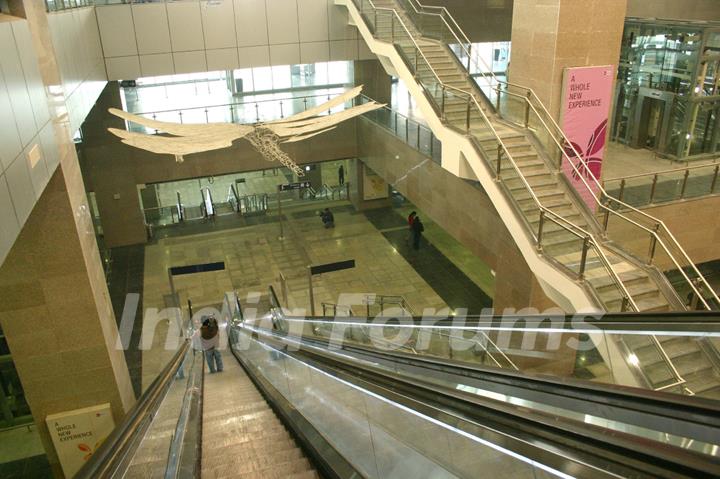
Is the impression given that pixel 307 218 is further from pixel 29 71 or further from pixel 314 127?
pixel 29 71

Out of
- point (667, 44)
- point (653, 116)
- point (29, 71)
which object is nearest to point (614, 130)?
point (653, 116)

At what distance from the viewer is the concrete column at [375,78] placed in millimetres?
19062

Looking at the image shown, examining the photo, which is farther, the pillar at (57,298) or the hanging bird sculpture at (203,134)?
the hanging bird sculpture at (203,134)

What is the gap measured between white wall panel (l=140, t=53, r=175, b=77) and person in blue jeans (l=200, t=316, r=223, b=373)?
8239 millimetres

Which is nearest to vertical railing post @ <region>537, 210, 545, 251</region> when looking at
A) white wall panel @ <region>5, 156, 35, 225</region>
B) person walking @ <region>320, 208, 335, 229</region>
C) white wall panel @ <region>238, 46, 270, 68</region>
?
white wall panel @ <region>5, 156, 35, 225</region>

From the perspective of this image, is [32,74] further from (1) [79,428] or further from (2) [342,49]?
(2) [342,49]

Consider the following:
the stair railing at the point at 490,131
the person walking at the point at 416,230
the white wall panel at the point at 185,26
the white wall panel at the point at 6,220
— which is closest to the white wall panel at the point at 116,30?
the white wall panel at the point at 185,26

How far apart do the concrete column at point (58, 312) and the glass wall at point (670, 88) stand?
42.4ft

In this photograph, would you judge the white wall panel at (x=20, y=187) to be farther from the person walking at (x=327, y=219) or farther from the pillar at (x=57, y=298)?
the person walking at (x=327, y=219)

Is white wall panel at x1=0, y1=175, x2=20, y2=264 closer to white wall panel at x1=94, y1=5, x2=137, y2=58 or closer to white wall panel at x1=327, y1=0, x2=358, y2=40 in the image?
white wall panel at x1=94, y1=5, x2=137, y2=58

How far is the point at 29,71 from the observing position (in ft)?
19.2

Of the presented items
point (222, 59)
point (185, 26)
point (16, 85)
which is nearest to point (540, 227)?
point (16, 85)

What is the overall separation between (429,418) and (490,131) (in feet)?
27.5

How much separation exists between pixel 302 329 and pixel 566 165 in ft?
17.8
